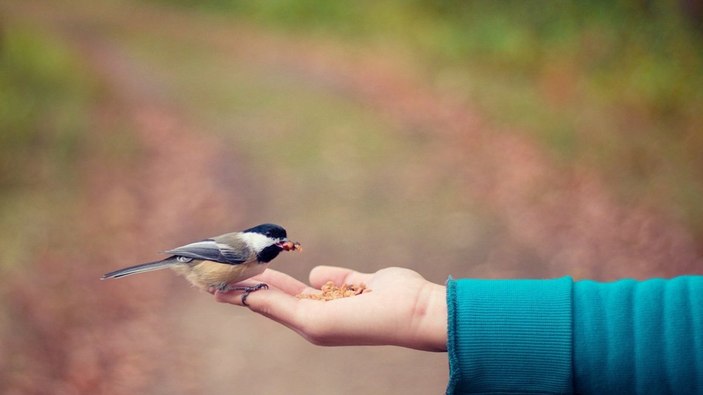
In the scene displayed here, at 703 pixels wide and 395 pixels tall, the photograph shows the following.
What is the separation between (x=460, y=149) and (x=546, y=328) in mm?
1092

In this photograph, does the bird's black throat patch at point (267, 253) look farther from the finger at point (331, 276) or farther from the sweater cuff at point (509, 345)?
the sweater cuff at point (509, 345)

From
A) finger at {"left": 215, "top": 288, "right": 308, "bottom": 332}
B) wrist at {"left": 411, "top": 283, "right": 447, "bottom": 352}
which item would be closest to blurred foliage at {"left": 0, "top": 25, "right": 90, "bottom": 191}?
finger at {"left": 215, "top": 288, "right": 308, "bottom": 332}

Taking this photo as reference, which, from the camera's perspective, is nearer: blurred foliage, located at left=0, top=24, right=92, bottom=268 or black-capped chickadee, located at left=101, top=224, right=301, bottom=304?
black-capped chickadee, located at left=101, top=224, right=301, bottom=304

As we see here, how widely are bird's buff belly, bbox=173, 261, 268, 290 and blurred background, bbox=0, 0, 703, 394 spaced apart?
54 cm

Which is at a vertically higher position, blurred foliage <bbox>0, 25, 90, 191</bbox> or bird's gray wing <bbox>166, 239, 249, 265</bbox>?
blurred foliage <bbox>0, 25, 90, 191</bbox>

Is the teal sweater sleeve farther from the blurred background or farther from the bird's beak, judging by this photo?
the blurred background

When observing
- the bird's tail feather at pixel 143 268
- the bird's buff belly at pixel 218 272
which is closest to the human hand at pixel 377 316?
the bird's buff belly at pixel 218 272

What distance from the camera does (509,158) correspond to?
2.10 meters

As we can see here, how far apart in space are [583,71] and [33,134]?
5.42 feet

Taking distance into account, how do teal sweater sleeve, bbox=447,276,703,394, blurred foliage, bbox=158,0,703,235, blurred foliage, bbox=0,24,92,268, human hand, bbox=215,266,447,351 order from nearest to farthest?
teal sweater sleeve, bbox=447,276,703,394
human hand, bbox=215,266,447,351
blurred foliage, bbox=0,24,92,268
blurred foliage, bbox=158,0,703,235

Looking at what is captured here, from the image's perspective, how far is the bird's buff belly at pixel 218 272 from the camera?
53.3 inches

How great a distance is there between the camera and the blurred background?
1.88 metres

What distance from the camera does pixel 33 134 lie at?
6.22 ft

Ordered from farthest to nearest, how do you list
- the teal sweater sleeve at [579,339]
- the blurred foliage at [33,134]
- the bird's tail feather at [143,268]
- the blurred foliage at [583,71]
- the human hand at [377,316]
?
the blurred foliage at [583,71] → the blurred foliage at [33,134] → the bird's tail feather at [143,268] → the human hand at [377,316] → the teal sweater sleeve at [579,339]
